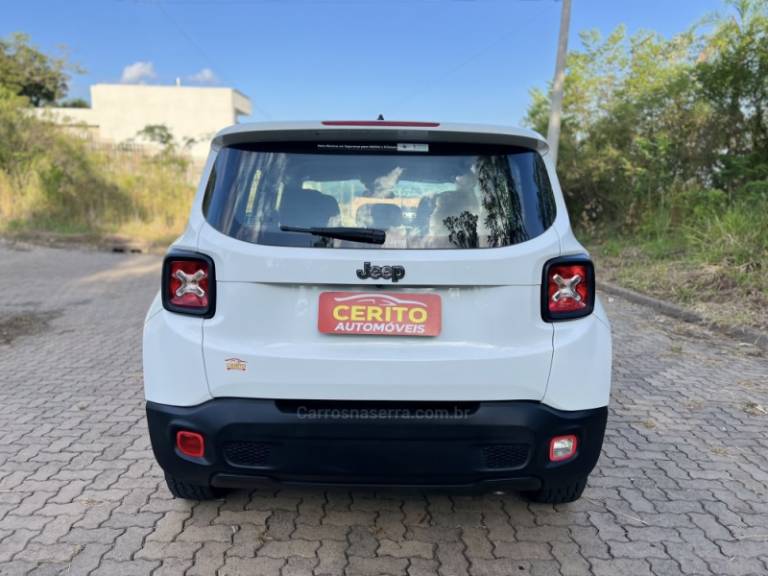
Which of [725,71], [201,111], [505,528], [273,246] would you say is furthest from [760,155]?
[201,111]

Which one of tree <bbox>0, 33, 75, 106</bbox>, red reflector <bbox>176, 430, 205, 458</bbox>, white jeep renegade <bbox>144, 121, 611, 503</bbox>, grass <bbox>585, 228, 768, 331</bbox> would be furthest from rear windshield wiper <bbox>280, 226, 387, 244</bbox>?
tree <bbox>0, 33, 75, 106</bbox>

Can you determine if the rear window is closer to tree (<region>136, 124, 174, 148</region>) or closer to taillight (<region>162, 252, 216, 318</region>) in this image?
taillight (<region>162, 252, 216, 318</region>)

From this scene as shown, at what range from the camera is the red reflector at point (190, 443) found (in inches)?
82.6

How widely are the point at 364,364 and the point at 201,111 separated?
43725 mm

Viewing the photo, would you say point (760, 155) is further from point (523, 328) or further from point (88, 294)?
point (88, 294)

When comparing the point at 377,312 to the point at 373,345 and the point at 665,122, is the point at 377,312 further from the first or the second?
the point at 665,122

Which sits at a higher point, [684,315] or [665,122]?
[665,122]

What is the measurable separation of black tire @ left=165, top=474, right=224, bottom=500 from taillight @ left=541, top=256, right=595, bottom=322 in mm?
1674

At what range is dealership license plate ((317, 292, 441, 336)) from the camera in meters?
2.04

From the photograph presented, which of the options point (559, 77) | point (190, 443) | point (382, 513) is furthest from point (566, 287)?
point (559, 77)

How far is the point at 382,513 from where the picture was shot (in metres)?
2.65

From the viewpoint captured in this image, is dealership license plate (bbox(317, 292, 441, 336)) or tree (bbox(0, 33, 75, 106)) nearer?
dealership license plate (bbox(317, 292, 441, 336))

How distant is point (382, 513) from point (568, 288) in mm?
→ 1368

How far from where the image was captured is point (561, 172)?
1396cm
